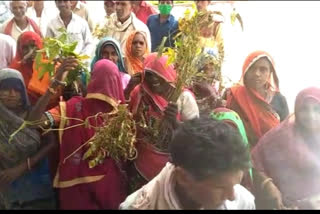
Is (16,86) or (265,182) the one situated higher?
(16,86)

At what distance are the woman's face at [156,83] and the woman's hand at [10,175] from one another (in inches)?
28.2

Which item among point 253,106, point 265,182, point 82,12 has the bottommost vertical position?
point 265,182

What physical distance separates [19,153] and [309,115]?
132 centimetres

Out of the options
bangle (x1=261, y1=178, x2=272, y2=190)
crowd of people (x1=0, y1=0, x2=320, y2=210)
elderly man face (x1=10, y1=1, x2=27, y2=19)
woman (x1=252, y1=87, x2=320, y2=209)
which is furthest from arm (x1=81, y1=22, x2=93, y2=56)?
bangle (x1=261, y1=178, x2=272, y2=190)

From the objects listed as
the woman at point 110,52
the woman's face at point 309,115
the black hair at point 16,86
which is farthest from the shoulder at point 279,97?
the black hair at point 16,86

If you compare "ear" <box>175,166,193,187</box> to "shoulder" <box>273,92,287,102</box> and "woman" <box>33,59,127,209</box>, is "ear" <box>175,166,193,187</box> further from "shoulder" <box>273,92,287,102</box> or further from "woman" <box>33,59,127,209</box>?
"shoulder" <box>273,92,287,102</box>

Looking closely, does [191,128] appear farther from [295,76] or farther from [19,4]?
[19,4]

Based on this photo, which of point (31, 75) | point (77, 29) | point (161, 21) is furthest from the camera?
point (161, 21)

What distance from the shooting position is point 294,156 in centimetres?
221

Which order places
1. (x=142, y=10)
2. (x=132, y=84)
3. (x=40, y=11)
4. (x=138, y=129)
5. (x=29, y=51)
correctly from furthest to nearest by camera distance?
(x=142, y=10) → (x=40, y=11) → (x=29, y=51) → (x=132, y=84) → (x=138, y=129)

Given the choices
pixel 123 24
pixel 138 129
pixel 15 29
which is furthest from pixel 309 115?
pixel 15 29

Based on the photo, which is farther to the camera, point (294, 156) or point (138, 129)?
point (138, 129)

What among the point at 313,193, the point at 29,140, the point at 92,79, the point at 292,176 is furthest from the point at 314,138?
the point at 29,140

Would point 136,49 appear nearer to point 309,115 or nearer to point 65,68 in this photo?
point 65,68
